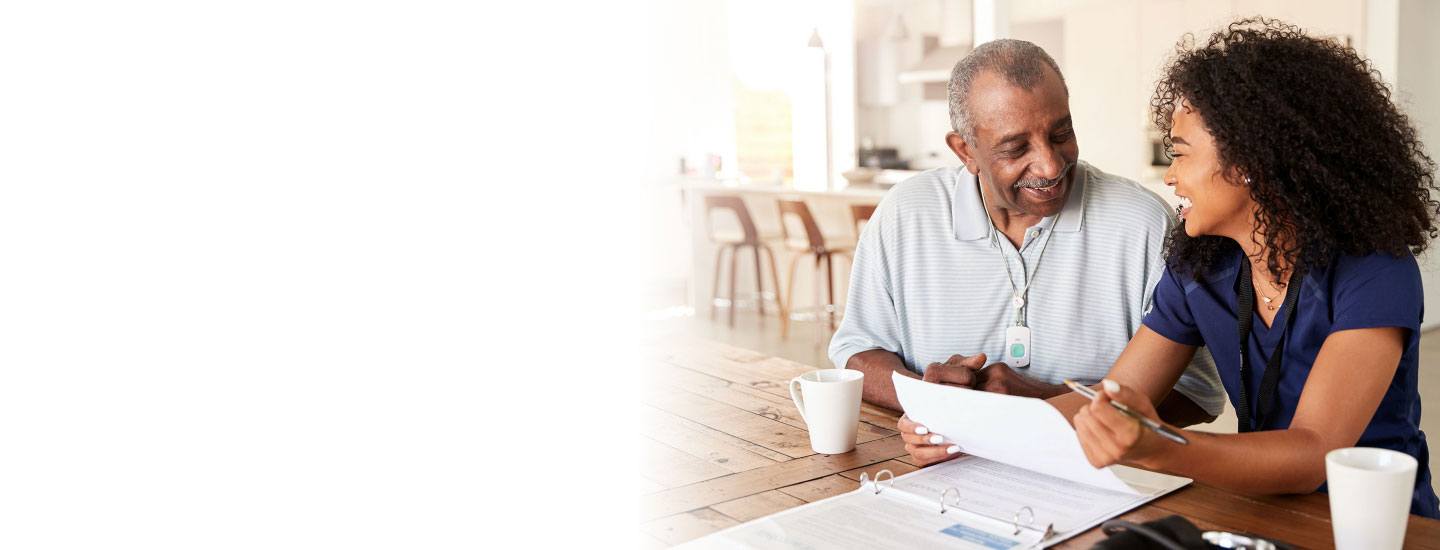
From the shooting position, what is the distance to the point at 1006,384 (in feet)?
4.96

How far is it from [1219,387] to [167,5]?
5560 mm

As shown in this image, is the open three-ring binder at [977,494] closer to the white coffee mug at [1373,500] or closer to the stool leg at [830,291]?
the white coffee mug at [1373,500]

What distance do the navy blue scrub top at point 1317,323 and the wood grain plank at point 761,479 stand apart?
0.39 metres

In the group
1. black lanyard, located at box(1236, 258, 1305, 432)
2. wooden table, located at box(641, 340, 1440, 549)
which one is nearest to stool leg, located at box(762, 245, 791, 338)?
wooden table, located at box(641, 340, 1440, 549)

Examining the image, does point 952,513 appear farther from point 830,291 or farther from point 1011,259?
point 830,291

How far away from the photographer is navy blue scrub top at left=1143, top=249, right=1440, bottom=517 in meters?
1.21

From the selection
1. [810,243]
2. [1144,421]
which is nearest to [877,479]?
[1144,421]

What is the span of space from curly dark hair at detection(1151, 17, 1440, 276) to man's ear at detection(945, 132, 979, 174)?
0.44m

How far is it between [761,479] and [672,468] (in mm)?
123

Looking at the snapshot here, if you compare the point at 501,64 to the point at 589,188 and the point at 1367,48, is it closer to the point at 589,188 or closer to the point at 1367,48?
the point at 589,188

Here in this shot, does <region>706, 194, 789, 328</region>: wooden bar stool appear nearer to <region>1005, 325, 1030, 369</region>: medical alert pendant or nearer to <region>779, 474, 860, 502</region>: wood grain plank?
<region>1005, 325, 1030, 369</region>: medical alert pendant

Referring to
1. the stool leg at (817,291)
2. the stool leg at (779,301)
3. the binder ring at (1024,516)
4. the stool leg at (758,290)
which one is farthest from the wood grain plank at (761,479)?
the stool leg at (758,290)

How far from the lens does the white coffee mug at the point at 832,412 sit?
1.34 metres

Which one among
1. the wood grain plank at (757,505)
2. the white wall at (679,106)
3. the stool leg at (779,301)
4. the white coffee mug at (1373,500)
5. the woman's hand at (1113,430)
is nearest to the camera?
the white coffee mug at (1373,500)
